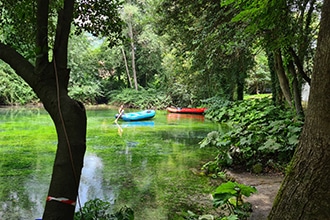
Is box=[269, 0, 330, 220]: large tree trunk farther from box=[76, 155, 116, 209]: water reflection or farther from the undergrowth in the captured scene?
the undergrowth

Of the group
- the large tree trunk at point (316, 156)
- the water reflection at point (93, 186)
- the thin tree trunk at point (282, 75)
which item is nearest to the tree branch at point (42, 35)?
the large tree trunk at point (316, 156)

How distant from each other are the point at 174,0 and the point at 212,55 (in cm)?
205

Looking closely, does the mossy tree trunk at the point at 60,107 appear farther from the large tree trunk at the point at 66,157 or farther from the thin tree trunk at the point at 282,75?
the thin tree trunk at the point at 282,75

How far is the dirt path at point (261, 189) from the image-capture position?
366 cm

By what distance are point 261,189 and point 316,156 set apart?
105 inches

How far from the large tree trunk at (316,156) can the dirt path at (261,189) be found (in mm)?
1572

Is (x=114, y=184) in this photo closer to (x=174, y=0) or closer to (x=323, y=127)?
(x=323, y=127)

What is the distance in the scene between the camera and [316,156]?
6.45 feet

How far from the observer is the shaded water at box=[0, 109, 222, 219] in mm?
4445

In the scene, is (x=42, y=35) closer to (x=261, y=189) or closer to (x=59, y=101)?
(x=59, y=101)

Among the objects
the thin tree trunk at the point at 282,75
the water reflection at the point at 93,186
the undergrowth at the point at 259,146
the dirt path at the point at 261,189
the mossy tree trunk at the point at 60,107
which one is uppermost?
the thin tree trunk at the point at 282,75

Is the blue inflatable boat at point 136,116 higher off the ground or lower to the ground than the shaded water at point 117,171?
higher

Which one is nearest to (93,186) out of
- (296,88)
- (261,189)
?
(261,189)

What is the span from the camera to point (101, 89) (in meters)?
27.8
